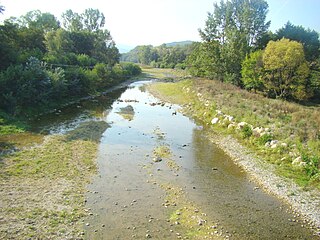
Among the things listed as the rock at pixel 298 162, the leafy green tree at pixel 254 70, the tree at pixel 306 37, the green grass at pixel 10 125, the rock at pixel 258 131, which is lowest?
the rock at pixel 298 162

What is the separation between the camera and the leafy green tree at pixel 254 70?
1791 inches

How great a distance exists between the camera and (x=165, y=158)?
20891 mm

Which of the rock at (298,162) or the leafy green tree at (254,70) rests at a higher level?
the leafy green tree at (254,70)

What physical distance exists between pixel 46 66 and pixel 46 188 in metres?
26.6

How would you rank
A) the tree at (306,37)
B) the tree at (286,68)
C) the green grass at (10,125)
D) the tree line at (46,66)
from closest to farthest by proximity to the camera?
the green grass at (10,125)
the tree line at (46,66)
the tree at (286,68)
the tree at (306,37)

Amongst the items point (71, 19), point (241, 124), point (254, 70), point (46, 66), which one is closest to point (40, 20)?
point (71, 19)

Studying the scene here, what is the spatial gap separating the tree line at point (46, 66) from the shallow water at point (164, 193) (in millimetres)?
10829

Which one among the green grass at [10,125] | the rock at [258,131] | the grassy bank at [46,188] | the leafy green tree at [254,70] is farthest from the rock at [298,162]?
the leafy green tree at [254,70]

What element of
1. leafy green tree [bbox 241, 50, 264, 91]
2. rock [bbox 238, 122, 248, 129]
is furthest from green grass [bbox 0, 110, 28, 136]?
leafy green tree [bbox 241, 50, 264, 91]

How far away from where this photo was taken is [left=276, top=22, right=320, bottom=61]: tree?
50862 millimetres

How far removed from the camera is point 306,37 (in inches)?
2067

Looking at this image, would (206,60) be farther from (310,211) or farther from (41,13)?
(41,13)

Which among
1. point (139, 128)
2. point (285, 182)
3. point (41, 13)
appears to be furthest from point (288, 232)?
point (41, 13)

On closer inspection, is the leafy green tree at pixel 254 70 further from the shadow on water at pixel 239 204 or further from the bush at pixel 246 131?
the shadow on water at pixel 239 204
